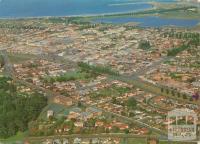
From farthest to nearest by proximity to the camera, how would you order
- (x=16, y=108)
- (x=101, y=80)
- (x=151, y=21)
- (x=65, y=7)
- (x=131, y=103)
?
1. (x=65, y=7)
2. (x=151, y=21)
3. (x=101, y=80)
4. (x=131, y=103)
5. (x=16, y=108)

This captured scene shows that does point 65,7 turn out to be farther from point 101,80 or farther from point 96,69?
point 101,80

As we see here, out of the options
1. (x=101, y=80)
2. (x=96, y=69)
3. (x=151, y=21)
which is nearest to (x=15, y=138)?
(x=101, y=80)

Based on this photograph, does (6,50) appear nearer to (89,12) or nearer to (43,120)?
(43,120)

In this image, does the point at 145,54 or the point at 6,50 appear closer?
the point at 145,54

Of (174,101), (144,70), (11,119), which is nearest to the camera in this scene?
(11,119)

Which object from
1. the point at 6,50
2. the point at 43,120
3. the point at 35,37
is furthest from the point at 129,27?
the point at 43,120

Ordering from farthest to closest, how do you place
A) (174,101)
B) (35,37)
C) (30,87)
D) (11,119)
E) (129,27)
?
1. (129,27)
2. (35,37)
3. (30,87)
4. (174,101)
5. (11,119)

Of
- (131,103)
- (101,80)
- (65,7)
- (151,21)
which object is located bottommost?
(131,103)

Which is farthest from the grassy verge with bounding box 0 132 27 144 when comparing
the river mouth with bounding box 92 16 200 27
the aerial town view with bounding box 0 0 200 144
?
the river mouth with bounding box 92 16 200 27

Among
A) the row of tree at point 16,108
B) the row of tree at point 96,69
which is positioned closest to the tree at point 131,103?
the row of tree at point 16,108
